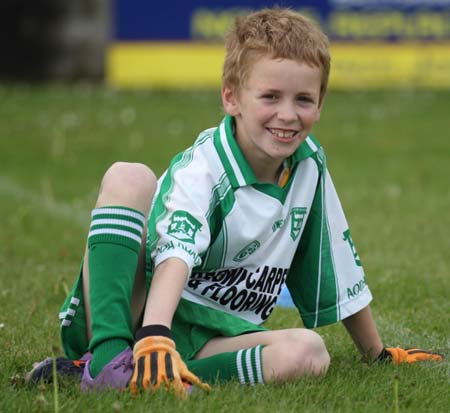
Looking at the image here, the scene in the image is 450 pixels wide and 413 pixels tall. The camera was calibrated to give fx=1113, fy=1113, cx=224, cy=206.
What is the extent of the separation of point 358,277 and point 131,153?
21.8ft

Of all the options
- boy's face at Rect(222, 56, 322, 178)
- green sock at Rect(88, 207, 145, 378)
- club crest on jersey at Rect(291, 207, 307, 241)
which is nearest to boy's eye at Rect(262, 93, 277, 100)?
boy's face at Rect(222, 56, 322, 178)

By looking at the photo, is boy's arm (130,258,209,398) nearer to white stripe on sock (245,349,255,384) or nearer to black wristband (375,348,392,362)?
white stripe on sock (245,349,255,384)

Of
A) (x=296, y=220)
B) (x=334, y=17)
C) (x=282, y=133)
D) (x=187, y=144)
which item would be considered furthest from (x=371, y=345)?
(x=334, y=17)

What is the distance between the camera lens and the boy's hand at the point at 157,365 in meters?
3.04

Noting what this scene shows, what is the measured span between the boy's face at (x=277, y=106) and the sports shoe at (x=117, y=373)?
2.55 feet

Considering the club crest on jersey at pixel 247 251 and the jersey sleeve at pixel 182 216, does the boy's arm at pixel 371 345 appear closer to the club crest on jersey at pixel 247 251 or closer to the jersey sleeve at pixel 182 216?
the club crest on jersey at pixel 247 251

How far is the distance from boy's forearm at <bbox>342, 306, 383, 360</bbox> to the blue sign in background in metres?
10.2

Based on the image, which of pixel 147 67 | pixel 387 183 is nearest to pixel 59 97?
pixel 147 67

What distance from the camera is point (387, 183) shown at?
9023 millimetres

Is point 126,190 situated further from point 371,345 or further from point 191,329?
point 371,345

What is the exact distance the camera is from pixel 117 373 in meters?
3.14

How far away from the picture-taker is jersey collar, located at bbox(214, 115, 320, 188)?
11.3ft

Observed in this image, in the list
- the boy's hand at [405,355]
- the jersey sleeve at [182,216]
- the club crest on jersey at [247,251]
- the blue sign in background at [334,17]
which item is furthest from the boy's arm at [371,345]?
the blue sign in background at [334,17]

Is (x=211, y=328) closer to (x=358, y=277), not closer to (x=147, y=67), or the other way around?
(x=358, y=277)
